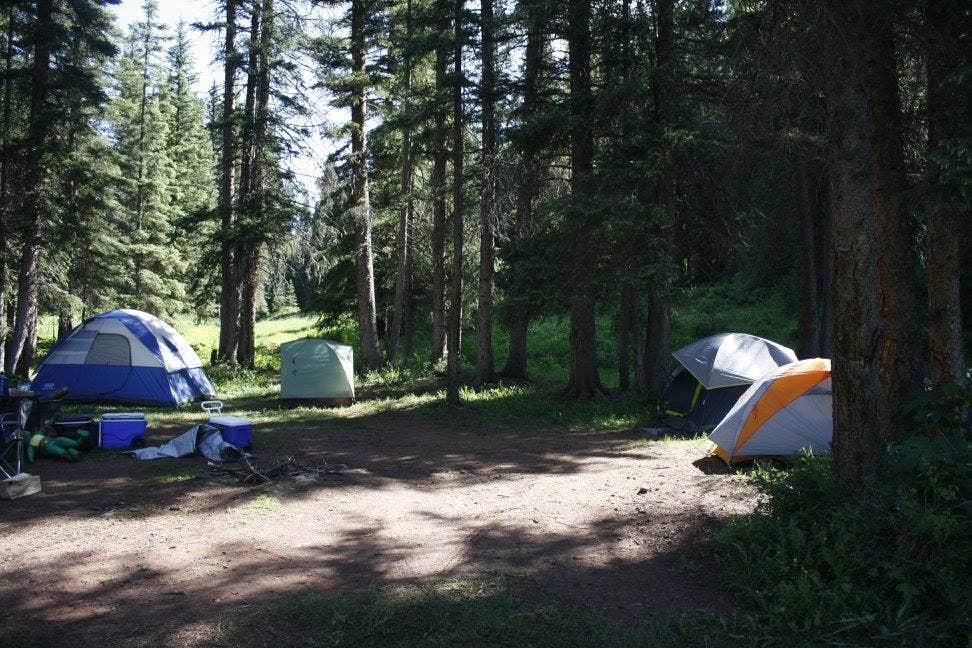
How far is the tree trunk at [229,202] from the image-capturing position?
65.2 ft

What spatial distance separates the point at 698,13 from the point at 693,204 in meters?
4.00

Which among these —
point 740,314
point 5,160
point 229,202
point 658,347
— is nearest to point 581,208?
point 658,347

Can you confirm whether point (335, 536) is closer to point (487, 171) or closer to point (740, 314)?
point (487, 171)

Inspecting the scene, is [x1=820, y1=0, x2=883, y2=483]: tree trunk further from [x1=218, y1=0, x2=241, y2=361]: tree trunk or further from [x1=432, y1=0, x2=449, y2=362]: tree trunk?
[x1=218, y1=0, x2=241, y2=361]: tree trunk

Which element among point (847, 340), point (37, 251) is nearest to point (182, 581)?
point (847, 340)

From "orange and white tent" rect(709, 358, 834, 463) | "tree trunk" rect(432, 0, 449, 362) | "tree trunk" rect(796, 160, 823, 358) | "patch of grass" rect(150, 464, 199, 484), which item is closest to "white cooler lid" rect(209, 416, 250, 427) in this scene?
"patch of grass" rect(150, 464, 199, 484)

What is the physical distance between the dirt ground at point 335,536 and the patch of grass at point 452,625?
0.22 meters

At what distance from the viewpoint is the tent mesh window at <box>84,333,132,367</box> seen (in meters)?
14.6

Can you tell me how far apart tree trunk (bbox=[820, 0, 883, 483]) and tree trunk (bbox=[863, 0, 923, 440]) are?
324mm

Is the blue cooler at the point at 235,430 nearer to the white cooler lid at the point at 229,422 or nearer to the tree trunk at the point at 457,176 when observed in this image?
the white cooler lid at the point at 229,422

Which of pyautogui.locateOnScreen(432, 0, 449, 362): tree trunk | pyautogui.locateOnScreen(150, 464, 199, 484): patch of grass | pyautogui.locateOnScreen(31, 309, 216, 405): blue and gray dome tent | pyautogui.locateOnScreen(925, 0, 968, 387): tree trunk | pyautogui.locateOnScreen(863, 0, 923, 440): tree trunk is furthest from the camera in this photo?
pyautogui.locateOnScreen(432, 0, 449, 362): tree trunk

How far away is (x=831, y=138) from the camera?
17.8 feet

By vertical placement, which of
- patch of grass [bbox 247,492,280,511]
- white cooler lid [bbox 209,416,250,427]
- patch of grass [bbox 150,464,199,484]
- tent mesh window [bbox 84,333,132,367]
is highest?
tent mesh window [bbox 84,333,132,367]

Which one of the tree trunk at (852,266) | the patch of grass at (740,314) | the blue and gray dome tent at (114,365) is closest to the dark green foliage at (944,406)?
the tree trunk at (852,266)
